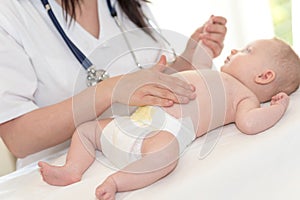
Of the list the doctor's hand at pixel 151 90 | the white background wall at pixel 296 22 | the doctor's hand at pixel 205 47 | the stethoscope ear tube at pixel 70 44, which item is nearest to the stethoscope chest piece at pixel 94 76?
the stethoscope ear tube at pixel 70 44

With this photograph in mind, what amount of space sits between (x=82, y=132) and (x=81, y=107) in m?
0.06

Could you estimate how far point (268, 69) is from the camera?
111 centimetres

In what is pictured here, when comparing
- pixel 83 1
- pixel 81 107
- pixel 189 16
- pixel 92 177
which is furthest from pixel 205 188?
pixel 189 16

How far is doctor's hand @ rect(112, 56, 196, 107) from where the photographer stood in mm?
1026

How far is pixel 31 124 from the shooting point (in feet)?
3.61

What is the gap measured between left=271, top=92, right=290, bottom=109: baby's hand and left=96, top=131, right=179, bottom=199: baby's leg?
0.80 feet

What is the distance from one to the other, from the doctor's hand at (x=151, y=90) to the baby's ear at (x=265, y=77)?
0.53 ft

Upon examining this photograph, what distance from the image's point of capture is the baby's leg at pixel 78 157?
989mm

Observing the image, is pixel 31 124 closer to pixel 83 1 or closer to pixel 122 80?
pixel 122 80

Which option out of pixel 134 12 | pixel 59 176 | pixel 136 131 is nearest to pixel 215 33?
pixel 134 12

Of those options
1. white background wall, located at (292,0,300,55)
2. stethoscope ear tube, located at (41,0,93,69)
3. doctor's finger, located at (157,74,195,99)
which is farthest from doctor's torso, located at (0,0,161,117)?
white background wall, located at (292,0,300,55)

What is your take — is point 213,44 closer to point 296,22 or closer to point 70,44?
point 70,44

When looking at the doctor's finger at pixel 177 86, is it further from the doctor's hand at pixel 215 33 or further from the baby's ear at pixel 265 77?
the doctor's hand at pixel 215 33

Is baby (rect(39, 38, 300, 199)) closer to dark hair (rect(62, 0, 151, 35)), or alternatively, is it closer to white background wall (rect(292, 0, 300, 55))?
dark hair (rect(62, 0, 151, 35))
